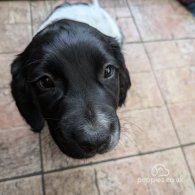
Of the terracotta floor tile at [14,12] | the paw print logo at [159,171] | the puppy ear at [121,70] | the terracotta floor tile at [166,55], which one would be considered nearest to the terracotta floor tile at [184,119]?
the paw print logo at [159,171]

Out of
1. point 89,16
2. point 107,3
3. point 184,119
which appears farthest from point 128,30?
point 184,119

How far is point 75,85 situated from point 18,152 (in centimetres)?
116

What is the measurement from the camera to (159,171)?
2.65 meters

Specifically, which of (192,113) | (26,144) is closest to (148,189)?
(192,113)

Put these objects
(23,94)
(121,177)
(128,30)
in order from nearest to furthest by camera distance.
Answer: (23,94) < (121,177) < (128,30)

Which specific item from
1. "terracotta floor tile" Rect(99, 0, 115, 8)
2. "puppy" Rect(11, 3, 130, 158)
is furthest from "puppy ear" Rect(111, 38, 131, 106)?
"terracotta floor tile" Rect(99, 0, 115, 8)

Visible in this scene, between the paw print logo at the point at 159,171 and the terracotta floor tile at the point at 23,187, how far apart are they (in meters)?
0.96

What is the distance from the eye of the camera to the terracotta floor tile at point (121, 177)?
2.53 meters

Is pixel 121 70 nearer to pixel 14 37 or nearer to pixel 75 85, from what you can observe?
pixel 75 85

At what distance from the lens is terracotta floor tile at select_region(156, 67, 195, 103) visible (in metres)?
3.10

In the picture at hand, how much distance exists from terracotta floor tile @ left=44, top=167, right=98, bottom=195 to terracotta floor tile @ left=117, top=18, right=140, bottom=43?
1607mm

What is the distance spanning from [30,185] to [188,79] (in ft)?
6.24

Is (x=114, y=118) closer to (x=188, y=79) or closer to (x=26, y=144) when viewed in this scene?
(x=26, y=144)

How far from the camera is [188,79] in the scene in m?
3.24
